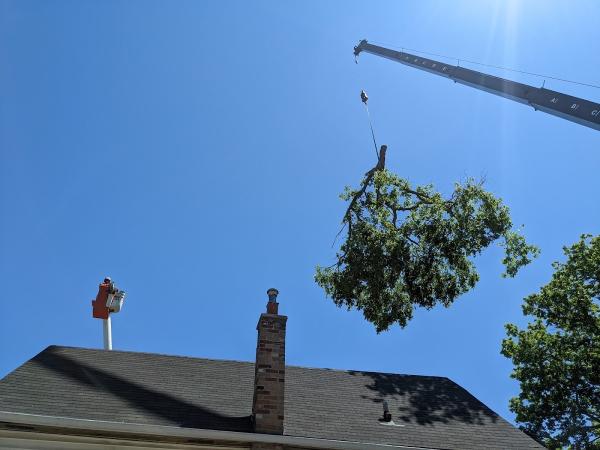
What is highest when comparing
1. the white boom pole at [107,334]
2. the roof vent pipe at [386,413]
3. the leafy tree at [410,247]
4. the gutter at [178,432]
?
the leafy tree at [410,247]

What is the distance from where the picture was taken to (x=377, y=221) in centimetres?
2000

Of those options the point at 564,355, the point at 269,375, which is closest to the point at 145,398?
the point at 269,375

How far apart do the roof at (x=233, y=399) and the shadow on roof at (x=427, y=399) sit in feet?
0.07

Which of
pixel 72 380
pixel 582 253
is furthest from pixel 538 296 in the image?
pixel 72 380

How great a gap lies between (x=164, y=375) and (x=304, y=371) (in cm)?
279

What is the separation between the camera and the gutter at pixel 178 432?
7.15 m

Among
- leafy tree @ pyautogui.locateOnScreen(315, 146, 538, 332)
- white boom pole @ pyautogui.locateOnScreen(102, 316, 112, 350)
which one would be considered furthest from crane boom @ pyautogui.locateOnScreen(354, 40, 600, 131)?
white boom pole @ pyautogui.locateOnScreen(102, 316, 112, 350)

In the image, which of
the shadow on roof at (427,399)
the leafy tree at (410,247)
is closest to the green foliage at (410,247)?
the leafy tree at (410,247)

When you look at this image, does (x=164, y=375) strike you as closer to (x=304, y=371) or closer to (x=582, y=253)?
(x=304, y=371)

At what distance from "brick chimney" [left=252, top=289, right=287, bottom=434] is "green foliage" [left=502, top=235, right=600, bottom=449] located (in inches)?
689

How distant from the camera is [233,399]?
937 centimetres

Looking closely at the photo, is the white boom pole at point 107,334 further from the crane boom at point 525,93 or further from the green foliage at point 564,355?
the green foliage at point 564,355

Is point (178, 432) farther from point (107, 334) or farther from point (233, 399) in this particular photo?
point (107, 334)

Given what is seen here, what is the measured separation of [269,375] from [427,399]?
403 cm
